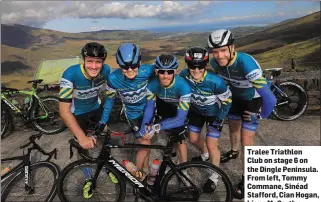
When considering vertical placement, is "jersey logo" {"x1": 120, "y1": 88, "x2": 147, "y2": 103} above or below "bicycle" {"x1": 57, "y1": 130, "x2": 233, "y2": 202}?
above

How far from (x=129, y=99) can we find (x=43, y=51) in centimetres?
339

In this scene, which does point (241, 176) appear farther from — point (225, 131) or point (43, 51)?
point (43, 51)

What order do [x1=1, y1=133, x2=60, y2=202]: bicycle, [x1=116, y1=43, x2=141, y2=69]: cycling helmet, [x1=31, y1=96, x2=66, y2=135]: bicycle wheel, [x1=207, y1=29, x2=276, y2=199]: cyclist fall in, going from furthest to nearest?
1. [x1=31, y1=96, x2=66, y2=135]: bicycle wheel
2. [x1=1, y1=133, x2=60, y2=202]: bicycle
3. [x1=207, y1=29, x2=276, y2=199]: cyclist
4. [x1=116, y1=43, x2=141, y2=69]: cycling helmet

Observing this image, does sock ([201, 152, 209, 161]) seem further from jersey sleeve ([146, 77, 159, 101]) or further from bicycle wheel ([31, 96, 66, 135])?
bicycle wheel ([31, 96, 66, 135])

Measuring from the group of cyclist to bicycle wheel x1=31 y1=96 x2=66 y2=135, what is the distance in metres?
2.43

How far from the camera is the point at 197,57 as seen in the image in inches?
117

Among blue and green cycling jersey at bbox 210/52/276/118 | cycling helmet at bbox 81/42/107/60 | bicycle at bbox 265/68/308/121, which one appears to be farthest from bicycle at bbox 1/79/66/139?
bicycle at bbox 265/68/308/121

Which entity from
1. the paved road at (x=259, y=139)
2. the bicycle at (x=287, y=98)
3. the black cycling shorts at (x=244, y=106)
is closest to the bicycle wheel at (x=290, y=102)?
the bicycle at (x=287, y=98)

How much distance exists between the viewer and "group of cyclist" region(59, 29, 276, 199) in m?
2.98

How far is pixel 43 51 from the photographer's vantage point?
5.50 m

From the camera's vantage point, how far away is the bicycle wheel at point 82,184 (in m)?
3.12

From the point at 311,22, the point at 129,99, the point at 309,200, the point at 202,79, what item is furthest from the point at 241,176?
the point at 311,22

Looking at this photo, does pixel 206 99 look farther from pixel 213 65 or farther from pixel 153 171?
pixel 153 171

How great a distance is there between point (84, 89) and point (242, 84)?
6.98 feet
